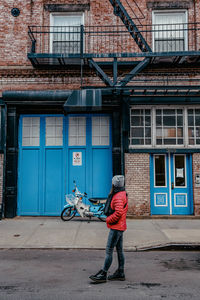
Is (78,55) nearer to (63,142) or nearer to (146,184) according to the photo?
(63,142)

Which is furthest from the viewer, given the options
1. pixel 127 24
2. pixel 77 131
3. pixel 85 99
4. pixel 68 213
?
pixel 77 131

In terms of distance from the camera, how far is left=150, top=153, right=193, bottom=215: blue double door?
35.0ft

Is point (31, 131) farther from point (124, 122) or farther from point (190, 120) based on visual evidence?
point (190, 120)

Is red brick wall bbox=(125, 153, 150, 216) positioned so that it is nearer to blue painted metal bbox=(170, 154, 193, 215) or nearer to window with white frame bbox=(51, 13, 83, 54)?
blue painted metal bbox=(170, 154, 193, 215)

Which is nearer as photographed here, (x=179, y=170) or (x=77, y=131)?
(x=179, y=170)

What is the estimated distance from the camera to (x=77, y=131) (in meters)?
11.1

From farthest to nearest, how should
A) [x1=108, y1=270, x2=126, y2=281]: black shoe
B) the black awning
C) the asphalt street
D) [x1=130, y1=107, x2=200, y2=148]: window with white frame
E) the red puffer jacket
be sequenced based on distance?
[x1=130, y1=107, x2=200, y2=148]: window with white frame
the black awning
[x1=108, y1=270, x2=126, y2=281]: black shoe
the red puffer jacket
the asphalt street

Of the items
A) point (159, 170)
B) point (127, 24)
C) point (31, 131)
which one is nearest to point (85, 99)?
point (31, 131)

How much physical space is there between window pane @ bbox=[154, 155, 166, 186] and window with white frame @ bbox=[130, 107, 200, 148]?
0.52 meters

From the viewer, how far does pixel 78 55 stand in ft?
32.4

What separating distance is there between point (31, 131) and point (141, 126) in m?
4.44

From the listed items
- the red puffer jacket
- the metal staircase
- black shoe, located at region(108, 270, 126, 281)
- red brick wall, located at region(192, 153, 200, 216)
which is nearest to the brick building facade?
red brick wall, located at region(192, 153, 200, 216)

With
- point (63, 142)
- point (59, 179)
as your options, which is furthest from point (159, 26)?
point (59, 179)

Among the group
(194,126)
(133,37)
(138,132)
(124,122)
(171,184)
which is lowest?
(171,184)
